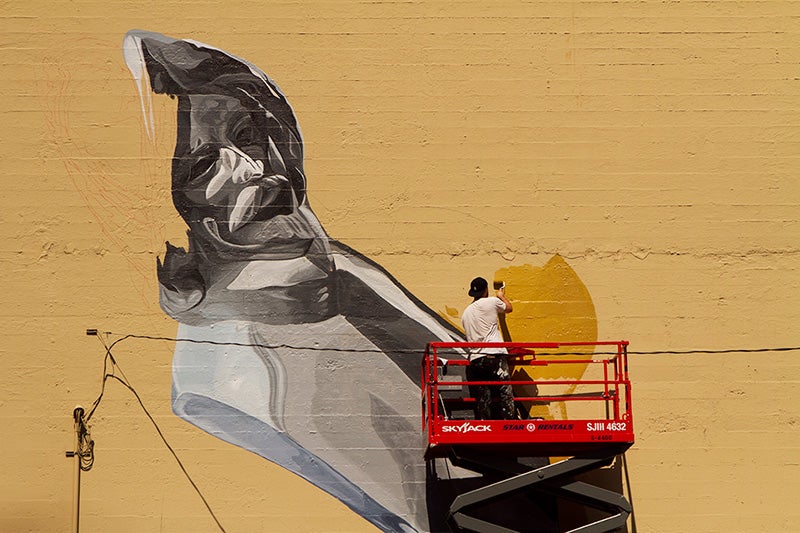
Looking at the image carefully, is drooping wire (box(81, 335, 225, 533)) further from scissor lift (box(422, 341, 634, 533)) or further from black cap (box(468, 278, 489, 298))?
black cap (box(468, 278, 489, 298))

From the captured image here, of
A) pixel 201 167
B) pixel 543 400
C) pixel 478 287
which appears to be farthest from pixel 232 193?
pixel 543 400

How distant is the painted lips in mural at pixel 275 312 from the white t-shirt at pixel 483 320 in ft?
2.37

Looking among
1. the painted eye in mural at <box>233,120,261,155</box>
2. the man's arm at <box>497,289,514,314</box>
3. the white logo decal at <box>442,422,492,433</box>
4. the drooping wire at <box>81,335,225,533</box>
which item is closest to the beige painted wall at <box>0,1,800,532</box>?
the drooping wire at <box>81,335,225,533</box>

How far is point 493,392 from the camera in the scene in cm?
1163

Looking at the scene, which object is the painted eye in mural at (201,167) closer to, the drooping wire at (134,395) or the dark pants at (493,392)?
the drooping wire at (134,395)

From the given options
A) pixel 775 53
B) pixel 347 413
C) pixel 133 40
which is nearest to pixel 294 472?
pixel 347 413

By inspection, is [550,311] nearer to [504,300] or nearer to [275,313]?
[504,300]

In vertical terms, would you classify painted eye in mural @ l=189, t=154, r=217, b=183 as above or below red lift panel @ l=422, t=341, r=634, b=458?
above

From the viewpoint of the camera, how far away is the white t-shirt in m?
11.8

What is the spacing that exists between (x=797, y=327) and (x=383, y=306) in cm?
464

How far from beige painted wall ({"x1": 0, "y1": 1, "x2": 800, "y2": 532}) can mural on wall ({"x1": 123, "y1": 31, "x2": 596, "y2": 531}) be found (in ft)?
0.73

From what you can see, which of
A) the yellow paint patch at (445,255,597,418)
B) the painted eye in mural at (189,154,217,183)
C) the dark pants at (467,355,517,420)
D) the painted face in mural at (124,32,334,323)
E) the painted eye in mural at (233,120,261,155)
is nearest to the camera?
the dark pants at (467,355,517,420)

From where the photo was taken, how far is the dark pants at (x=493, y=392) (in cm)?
1150

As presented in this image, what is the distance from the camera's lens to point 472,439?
11.0m
